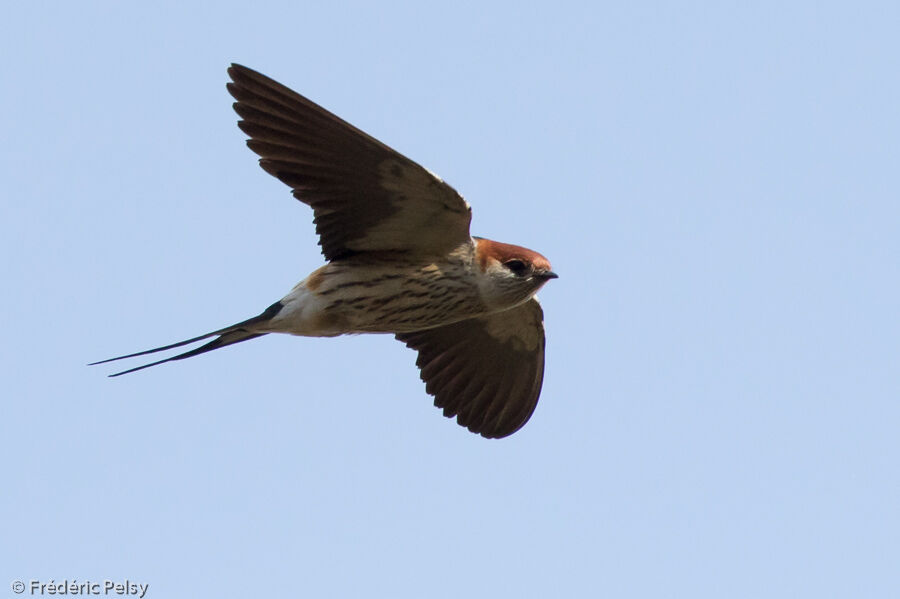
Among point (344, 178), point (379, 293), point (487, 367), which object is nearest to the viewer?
→ point (344, 178)

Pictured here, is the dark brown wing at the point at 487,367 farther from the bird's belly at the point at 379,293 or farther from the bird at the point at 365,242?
the bird's belly at the point at 379,293

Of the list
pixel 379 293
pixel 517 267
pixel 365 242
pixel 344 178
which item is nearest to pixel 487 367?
pixel 517 267

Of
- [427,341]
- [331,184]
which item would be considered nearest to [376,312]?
[331,184]

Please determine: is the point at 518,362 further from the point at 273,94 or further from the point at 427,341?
the point at 273,94

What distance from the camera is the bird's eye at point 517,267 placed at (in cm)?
879

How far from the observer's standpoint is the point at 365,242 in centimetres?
876

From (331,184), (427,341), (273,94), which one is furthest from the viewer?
(427,341)

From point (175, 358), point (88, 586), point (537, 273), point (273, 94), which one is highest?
point (273, 94)

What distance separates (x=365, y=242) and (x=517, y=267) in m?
1.00

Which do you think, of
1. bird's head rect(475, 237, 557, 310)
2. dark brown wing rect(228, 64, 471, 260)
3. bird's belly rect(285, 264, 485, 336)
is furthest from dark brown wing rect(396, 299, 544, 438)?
dark brown wing rect(228, 64, 471, 260)

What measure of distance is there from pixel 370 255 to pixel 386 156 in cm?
91

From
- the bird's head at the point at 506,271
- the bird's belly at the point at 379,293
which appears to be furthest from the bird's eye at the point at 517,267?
the bird's belly at the point at 379,293

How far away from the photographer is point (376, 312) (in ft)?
28.8

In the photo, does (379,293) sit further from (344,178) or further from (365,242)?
(344,178)
